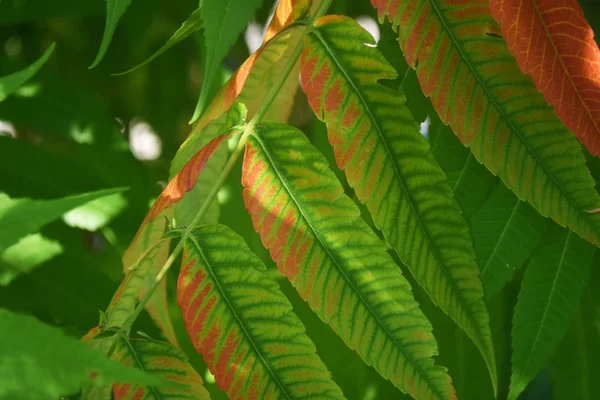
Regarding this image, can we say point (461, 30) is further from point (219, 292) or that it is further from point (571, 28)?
point (219, 292)

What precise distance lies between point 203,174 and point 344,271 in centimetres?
22

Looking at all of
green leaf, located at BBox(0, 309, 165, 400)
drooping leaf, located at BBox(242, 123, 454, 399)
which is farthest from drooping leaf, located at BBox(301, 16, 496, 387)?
green leaf, located at BBox(0, 309, 165, 400)

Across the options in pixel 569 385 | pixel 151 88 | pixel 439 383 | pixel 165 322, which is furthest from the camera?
pixel 151 88

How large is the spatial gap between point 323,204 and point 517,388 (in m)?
0.30

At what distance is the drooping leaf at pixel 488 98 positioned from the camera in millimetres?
644

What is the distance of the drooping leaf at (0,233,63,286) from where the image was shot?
91 centimetres

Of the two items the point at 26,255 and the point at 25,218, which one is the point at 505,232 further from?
the point at 26,255

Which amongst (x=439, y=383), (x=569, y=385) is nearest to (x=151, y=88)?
(x=569, y=385)

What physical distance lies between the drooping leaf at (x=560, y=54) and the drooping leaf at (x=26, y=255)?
2.01ft

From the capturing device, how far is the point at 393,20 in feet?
Answer: 2.10

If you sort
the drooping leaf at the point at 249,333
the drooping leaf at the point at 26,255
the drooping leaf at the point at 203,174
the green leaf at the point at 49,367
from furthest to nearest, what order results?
the drooping leaf at the point at 26,255
the drooping leaf at the point at 203,174
the drooping leaf at the point at 249,333
the green leaf at the point at 49,367

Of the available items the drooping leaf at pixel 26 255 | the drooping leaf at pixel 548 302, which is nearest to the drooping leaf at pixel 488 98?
the drooping leaf at pixel 548 302

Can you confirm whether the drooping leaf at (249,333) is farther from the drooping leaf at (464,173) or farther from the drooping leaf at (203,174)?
the drooping leaf at (464,173)

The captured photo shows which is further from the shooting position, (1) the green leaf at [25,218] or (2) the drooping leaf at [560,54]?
(2) the drooping leaf at [560,54]
